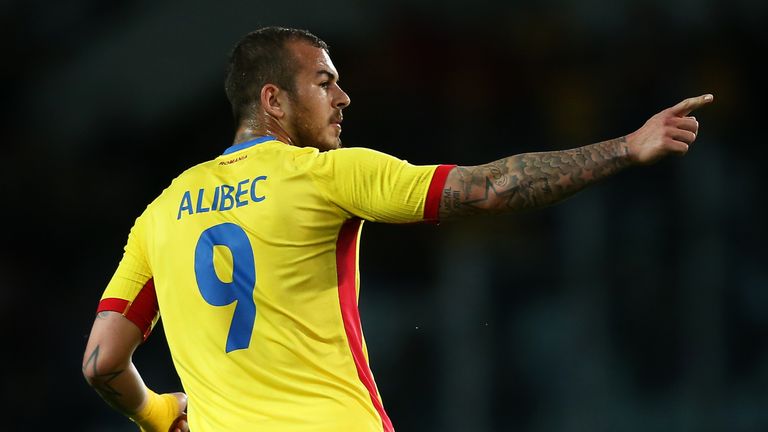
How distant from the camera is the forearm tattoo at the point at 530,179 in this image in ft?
7.50

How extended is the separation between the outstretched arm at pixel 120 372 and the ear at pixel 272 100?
2.28 feet

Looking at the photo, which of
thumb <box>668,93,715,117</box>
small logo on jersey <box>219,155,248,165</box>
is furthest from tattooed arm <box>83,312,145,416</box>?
thumb <box>668,93,715,117</box>

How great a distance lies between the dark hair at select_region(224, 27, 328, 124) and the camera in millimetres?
2861

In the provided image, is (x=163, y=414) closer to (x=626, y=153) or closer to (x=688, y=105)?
(x=626, y=153)

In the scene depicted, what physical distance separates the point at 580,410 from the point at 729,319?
1.22m

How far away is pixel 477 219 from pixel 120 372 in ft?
13.8

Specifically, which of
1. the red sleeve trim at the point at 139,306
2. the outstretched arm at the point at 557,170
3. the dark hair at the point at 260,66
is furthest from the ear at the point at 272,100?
the outstretched arm at the point at 557,170

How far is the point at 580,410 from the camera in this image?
6434 mm

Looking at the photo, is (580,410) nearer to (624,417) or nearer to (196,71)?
(624,417)

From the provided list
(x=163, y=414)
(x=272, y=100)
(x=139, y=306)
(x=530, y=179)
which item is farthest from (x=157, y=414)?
(x=530, y=179)

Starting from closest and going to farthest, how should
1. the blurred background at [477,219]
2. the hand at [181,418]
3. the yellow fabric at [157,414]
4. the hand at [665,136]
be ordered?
the hand at [665,136] → the yellow fabric at [157,414] → the hand at [181,418] → the blurred background at [477,219]

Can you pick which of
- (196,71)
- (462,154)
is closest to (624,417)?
(462,154)

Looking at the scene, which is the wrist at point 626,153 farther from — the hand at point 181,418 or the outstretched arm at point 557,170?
the hand at point 181,418

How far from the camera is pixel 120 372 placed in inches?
115
